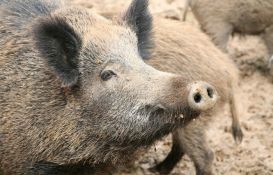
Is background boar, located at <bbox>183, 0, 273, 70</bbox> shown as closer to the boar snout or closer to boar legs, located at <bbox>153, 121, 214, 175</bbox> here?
boar legs, located at <bbox>153, 121, 214, 175</bbox>

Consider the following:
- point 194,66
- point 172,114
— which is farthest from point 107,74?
point 194,66

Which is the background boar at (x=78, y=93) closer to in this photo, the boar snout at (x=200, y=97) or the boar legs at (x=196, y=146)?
the boar snout at (x=200, y=97)

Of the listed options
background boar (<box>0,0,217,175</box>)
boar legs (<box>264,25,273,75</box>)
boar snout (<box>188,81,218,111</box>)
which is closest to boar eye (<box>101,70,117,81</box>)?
background boar (<box>0,0,217,175</box>)

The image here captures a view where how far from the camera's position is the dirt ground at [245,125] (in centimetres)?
566

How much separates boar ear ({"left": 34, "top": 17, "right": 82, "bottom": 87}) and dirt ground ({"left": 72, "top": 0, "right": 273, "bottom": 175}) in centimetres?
105

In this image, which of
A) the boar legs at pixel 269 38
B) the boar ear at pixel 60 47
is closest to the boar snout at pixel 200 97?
the boar ear at pixel 60 47

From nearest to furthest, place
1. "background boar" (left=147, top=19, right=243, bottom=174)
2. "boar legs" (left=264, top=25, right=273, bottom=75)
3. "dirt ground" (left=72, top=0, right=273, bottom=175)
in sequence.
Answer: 1. "background boar" (left=147, top=19, right=243, bottom=174)
2. "dirt ground" (left=72, top=0, right=273, bottom=175)
3. "boar legs" (left=264, top=25, right=273, bottom=75)

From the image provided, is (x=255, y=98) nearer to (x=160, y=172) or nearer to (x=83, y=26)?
(x=160, y=172)

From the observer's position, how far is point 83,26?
4.17 meters

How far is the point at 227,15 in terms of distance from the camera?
6.82 metres

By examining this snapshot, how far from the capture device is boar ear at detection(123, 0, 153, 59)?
4289mm

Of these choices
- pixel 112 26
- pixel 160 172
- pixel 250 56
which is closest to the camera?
pixel 112 26

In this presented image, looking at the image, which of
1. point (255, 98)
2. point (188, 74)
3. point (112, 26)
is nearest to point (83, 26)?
point (112, 26)

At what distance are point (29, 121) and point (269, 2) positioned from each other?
364 cm
